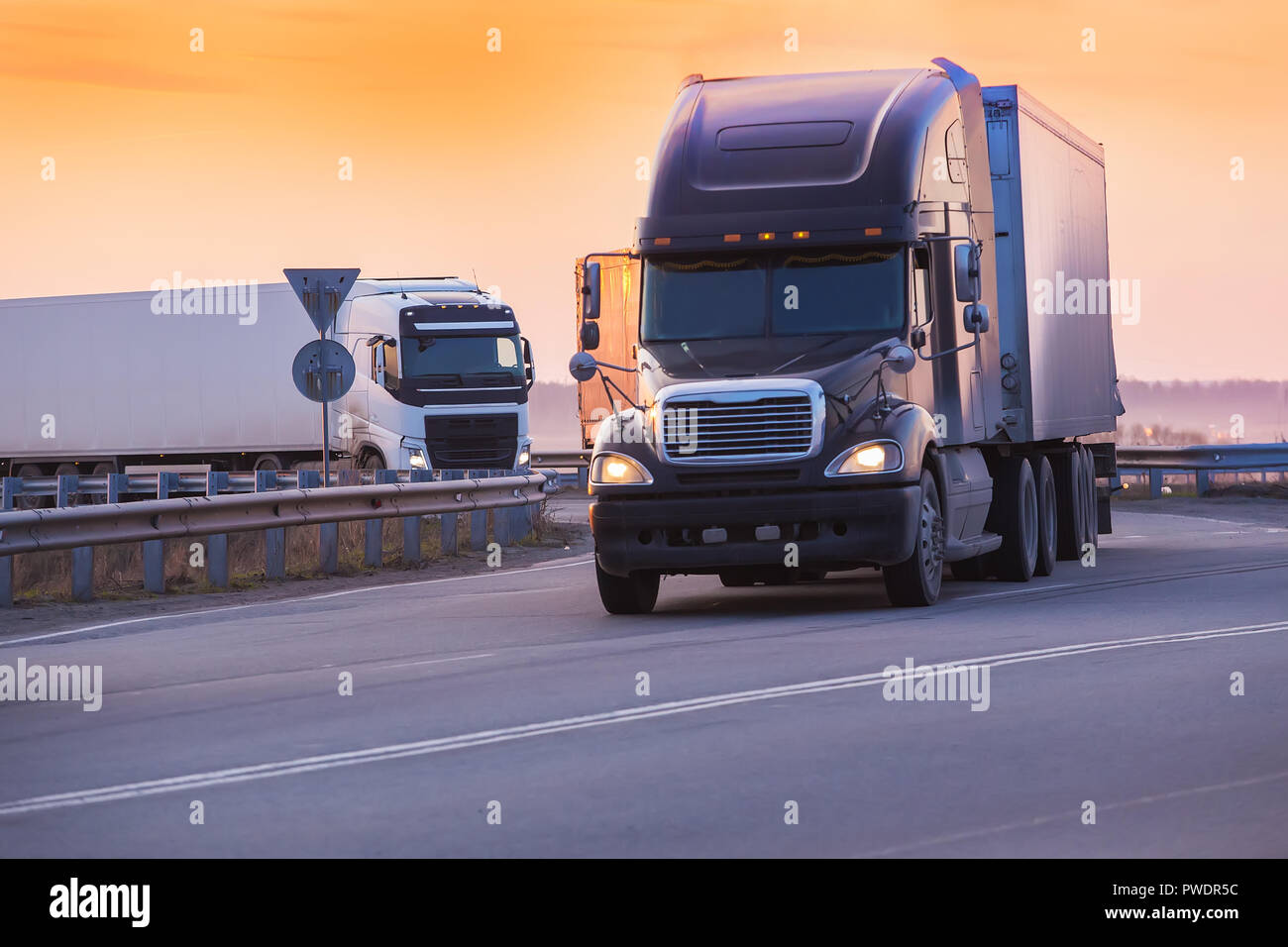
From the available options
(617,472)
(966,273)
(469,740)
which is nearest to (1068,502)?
(966,273)

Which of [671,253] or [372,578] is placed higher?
[671,253]

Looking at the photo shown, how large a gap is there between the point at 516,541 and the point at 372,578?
467 centimetres

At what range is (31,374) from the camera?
4272 centimetres

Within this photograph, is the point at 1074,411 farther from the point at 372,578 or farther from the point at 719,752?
the point at 719,752

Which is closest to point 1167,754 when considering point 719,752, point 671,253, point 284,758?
point 719,752

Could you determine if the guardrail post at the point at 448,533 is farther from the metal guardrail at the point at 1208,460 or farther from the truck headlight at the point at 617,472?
the metal guardrail at the point at 1208,460

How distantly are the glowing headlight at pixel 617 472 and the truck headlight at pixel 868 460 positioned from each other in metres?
1.29

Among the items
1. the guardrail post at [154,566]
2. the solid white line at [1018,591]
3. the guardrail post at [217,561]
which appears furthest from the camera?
the guardrail post at [217,561]

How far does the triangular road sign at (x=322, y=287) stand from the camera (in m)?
21.0

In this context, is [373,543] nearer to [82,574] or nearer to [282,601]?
[282,601]

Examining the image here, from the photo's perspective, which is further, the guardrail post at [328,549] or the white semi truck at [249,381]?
the white semi truck at [249,381]

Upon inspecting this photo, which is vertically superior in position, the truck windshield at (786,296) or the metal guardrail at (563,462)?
the truck windshield at (786,296)

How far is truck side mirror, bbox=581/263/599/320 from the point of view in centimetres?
1539

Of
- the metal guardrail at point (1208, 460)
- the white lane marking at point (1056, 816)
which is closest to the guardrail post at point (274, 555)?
the white lane marking at point (1056, 816)
